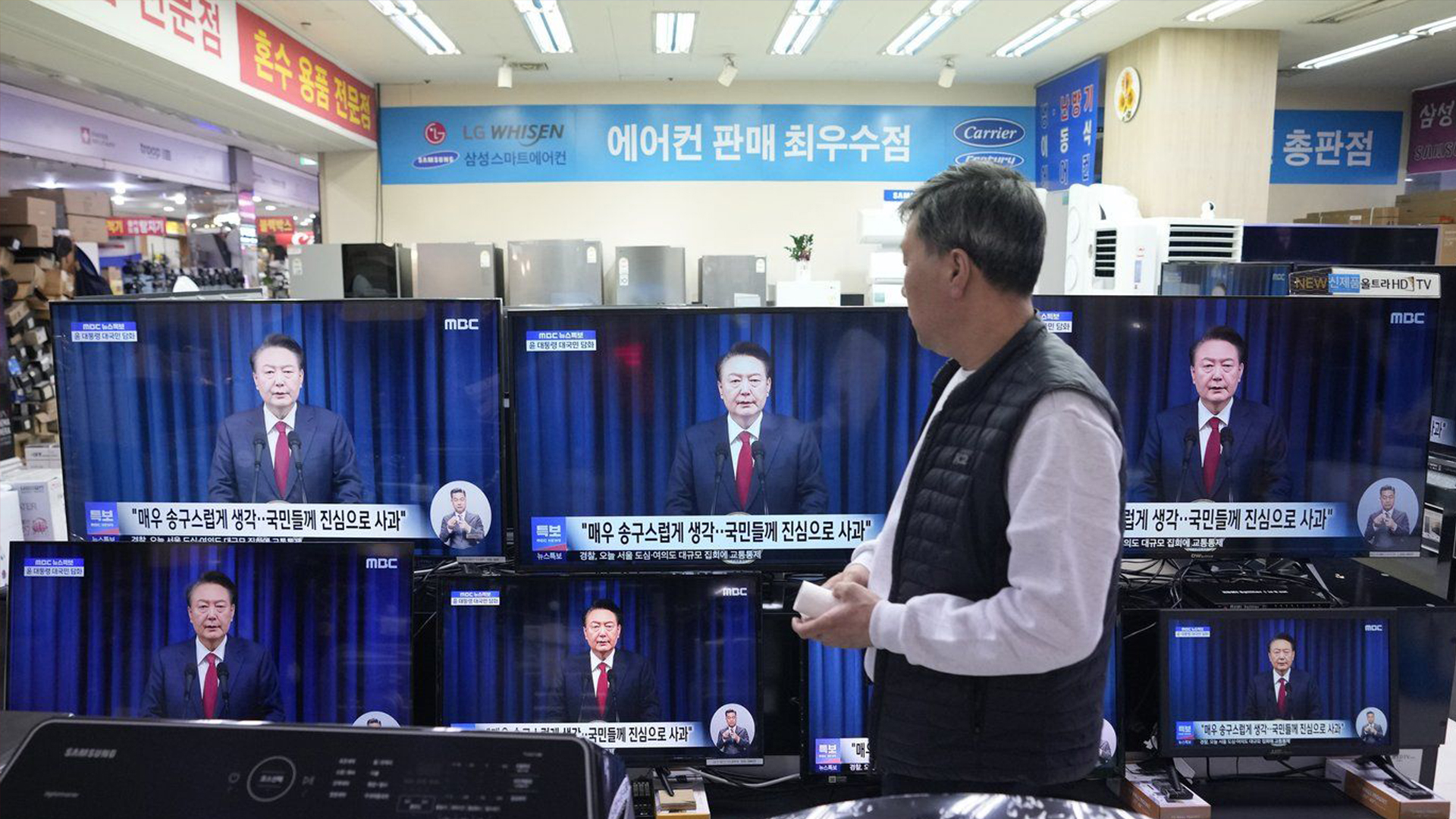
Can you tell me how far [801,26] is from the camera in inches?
270

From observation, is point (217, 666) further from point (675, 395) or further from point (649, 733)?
point (675, 395)

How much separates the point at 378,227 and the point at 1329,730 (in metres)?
8.59

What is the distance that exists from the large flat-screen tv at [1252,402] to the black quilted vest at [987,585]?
89cm

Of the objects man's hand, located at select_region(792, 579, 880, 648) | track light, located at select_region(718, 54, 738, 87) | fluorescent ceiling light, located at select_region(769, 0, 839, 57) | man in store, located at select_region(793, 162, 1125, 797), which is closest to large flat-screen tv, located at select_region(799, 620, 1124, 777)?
man in store, located at select_region(793, 162, 1125, 797)

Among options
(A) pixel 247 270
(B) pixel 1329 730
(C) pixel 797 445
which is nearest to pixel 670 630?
(C) pixel 797 445

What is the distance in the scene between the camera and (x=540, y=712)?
2.12 metres

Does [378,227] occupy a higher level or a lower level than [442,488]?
higher

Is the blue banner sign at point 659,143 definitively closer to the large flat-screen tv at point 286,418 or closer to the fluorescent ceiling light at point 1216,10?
the fluorescent ceiling light at point 1216,10

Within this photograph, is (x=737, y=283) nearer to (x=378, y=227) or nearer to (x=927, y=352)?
(x=378, y=227)

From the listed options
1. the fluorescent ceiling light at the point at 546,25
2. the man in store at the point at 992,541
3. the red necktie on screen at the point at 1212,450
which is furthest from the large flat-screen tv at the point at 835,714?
the fluorescent ceiling light at the point at 546,25

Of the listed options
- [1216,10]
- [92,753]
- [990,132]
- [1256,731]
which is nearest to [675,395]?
[1256,731]

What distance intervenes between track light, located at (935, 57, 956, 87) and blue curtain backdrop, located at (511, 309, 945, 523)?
22.0 feet

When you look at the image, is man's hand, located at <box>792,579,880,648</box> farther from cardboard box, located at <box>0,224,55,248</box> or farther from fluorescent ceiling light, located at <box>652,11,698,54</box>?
cardboard box, located at <box>0,224,55,248</box>

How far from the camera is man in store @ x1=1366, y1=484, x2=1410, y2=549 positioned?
221 centimetres
